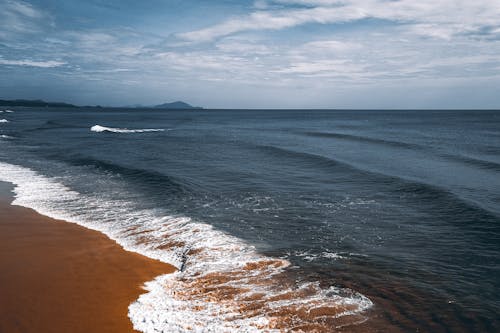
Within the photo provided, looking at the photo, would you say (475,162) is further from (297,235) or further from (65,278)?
(65,278)

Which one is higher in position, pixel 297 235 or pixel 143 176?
pixel 143 176

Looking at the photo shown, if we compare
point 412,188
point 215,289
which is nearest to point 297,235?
point 215,289

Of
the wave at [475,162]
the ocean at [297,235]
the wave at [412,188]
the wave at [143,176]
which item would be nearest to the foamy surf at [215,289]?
the ocean at [297,235]

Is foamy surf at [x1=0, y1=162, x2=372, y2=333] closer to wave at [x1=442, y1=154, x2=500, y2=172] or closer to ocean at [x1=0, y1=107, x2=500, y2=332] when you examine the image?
ocean at [x1=0, y1=107, x2=500, y2=332]

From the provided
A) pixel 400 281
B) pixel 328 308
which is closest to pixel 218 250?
pixel 328 308

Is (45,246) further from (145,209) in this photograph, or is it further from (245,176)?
(245,176)

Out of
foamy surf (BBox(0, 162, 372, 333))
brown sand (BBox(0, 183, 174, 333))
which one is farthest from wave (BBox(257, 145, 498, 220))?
brown sand (BBox(0, 183, 174, 333))
